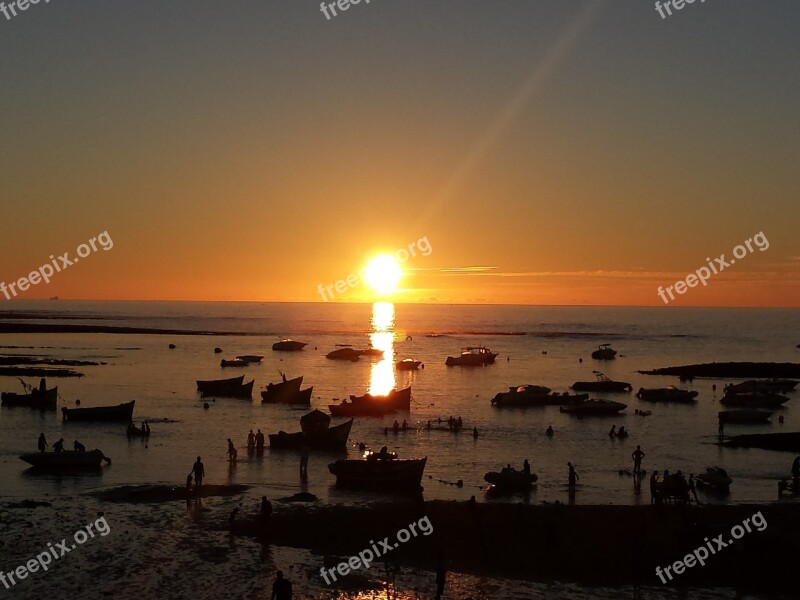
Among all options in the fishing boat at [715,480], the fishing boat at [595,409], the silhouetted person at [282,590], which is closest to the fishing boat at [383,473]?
the fishing boat at [715,480]

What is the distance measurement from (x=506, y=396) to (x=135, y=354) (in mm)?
80719

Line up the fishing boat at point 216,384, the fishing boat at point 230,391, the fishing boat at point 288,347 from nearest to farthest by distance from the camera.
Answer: the fishing boat at point 230,391
the fishing boat at point 216,384
the fishing boat at point 288,347

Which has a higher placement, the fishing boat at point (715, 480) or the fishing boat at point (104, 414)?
the fishing boat at point (104, 414)

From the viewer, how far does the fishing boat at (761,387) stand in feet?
273

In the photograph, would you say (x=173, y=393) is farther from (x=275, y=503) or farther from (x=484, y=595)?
(x=484, y=595)

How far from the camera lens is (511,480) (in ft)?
127

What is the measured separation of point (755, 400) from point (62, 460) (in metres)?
63.8

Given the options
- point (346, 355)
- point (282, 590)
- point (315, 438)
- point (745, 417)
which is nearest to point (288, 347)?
point (346, 355)

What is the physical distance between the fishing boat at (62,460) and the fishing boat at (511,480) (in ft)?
72.5

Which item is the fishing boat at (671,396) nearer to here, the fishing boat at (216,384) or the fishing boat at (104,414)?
the fishing boat at (216,384)

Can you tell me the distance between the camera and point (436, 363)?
136 metres

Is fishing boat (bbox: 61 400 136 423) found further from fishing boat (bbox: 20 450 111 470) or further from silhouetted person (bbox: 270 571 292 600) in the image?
silhouetted person (bbox: 270 571 292 600)

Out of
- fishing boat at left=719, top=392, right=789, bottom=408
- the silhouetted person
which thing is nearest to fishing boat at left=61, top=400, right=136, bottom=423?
the silhouetted person

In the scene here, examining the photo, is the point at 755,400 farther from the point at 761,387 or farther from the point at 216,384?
the point at 216,384
